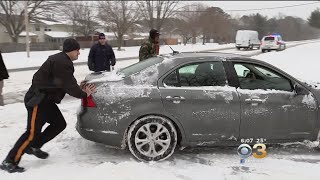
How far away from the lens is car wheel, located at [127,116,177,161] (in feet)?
15.0

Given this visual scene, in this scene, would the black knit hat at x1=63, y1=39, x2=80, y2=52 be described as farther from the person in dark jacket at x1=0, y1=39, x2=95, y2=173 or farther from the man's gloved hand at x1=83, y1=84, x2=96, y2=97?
the man's gloved hand at x1=83, y1=84, x2=96, y2=97

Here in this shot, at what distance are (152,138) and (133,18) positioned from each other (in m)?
44.4

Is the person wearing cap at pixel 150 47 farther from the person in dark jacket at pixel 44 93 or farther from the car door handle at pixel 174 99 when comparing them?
the person in dark jacket at pixel 44 93

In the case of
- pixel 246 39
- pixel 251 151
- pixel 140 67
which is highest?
pixel 246 39

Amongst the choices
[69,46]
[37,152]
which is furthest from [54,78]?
[37,152]

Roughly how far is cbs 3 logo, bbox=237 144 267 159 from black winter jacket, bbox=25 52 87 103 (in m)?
2.00

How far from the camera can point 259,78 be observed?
5.08 meters

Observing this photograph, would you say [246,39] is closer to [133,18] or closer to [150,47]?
[133,18]

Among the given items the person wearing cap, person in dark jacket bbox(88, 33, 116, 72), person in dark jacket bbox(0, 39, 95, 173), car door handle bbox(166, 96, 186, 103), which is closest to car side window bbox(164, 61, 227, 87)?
car door handle bbox(166, 96, 186, 103)

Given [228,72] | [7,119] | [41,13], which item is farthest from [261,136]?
[41,13]

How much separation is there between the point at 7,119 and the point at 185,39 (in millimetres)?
53646

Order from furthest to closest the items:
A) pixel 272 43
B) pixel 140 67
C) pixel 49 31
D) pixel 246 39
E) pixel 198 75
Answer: pixel 49 31
pixel 246 39
pixel 272 43
pixel 140 67
pixel 198 75

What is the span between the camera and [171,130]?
461cm

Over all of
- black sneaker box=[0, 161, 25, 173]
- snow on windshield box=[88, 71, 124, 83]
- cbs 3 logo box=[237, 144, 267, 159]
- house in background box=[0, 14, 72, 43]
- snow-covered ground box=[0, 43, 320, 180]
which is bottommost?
snow-covered ground box=[0, 43, 320, 180]
